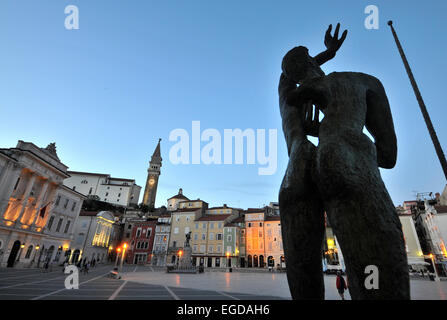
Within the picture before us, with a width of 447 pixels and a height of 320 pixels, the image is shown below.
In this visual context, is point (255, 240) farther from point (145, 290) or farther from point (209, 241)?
point (145, 290)

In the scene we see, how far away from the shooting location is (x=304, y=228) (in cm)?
189

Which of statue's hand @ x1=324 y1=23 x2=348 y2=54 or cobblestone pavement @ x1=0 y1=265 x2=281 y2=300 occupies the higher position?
statue's hand @ x1=324 y1=23 x2=348 y2=54

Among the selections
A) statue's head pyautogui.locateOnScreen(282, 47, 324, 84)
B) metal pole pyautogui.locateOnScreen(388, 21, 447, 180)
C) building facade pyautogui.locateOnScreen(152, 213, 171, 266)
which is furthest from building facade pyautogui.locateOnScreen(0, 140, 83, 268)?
metal pole pyautogui.locateOnScreen(388, 21, 447, 180)

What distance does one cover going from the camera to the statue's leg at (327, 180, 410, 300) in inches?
55.0

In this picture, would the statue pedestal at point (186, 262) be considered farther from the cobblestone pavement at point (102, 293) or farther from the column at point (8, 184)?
the column at point (8, 184)

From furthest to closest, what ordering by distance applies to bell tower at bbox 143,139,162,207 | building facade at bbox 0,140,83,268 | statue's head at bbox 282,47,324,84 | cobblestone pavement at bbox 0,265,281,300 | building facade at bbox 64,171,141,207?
bell tower at bbox 143,139,162,207 → building facade at bbox 64,171,141,207 → building facade at bbox 0,140,83,268 → cobblestone pavement at bbox 0,265,281,300 → statue's head at bbox 282,47,324,84

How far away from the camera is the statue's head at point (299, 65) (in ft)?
7.82

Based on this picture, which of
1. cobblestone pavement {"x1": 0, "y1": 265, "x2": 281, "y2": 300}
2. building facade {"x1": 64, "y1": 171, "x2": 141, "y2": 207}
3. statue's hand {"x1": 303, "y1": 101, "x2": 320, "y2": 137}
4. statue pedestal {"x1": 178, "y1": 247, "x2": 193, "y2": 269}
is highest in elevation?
building facade {"x1": 64, "y1": 171, "x2": 141, "y2": 207}

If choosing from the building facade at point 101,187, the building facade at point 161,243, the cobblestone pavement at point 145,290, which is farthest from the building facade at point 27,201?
the building facade at point 101,187

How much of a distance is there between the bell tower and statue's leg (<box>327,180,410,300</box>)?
304 feet

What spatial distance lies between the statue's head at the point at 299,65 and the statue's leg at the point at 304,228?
2.94ft

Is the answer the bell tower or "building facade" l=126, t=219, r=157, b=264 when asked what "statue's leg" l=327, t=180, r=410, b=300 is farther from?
the bell tower

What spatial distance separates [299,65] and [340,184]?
1.39 metres

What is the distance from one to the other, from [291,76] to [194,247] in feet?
161
